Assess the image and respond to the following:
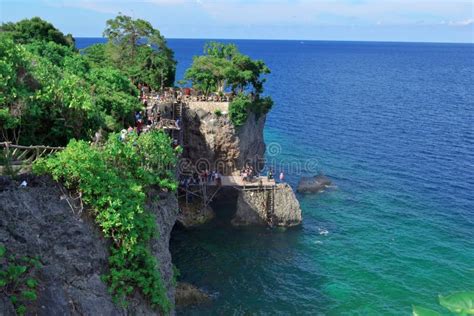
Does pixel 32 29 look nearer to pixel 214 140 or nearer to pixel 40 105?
pixel 214 140

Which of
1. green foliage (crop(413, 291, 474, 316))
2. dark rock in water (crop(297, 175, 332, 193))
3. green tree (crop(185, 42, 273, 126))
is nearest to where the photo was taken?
green foliage (crop(413, 291, 474, 316))

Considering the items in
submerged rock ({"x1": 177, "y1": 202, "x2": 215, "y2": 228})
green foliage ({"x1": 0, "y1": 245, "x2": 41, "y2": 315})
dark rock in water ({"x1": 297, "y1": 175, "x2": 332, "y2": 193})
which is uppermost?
green foliage ({"x1": 0, "y1": 245, "x2": 41, "y2": 315})

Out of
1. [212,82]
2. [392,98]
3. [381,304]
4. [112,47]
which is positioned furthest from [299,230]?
[392,98]

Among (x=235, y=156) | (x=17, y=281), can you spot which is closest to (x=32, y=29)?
(x=235, y=156)

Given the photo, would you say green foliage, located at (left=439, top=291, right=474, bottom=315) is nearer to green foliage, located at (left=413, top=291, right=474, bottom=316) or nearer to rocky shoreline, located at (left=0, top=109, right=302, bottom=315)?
green foliage, located at (left=413, top=291, right=474, bottom=316)

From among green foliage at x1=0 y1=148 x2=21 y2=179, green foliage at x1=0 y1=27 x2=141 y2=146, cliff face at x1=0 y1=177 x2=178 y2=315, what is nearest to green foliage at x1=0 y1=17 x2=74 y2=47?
green foliage at x1=0 y1=27 x2=141 y2=146
